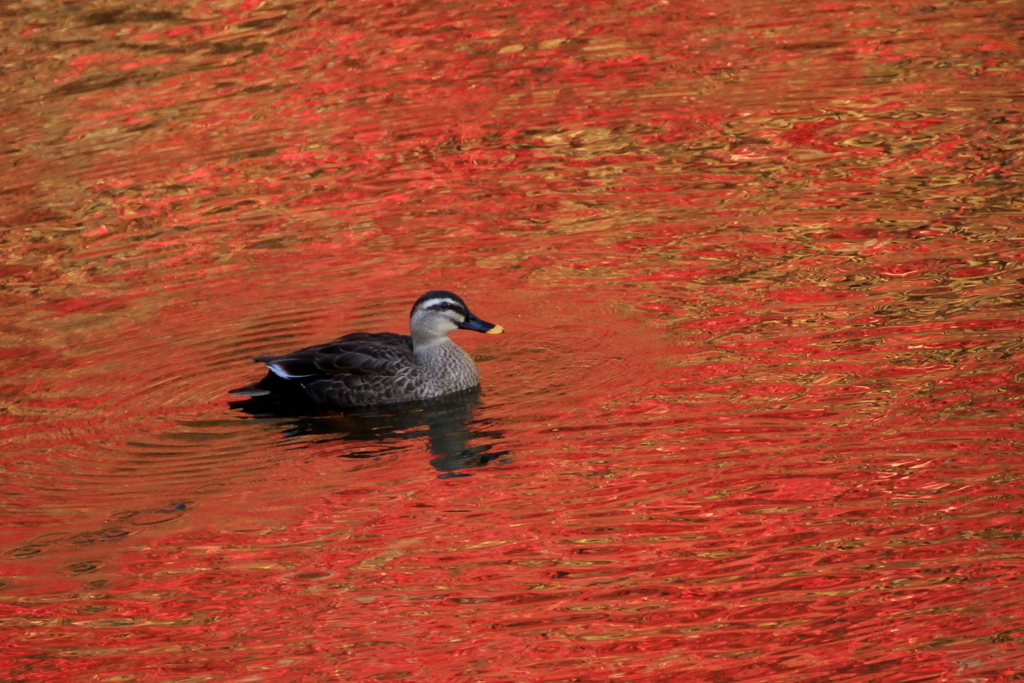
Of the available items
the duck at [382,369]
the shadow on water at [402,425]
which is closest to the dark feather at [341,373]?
the duck at [382,369]

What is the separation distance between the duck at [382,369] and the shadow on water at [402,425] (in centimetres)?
7

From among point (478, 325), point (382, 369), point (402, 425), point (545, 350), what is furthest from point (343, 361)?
point (545, 350)

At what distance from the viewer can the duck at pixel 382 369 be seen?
11406 mm

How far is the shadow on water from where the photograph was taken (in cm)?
1027

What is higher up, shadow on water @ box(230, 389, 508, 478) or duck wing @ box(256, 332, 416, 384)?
duck wing @ box(256, 332, 416, 384)

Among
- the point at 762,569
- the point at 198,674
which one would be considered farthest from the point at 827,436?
the point at 198,674

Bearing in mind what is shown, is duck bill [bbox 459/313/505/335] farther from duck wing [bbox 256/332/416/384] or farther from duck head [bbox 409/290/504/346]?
duck wing [bbox 256/332/416/384]

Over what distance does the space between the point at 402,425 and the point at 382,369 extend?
56 centimetres

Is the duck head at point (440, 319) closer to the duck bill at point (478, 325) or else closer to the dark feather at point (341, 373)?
the duck bill at point (478, 325)

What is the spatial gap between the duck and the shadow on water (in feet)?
0.25

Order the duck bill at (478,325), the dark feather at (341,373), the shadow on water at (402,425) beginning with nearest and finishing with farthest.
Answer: the shadow on water at (402,425), the dark feather at (341,373), the duck bill at (478,325)

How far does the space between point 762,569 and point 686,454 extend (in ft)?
4.99

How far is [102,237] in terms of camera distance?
50.8 ft

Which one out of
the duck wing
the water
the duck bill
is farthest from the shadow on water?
the duck bill
